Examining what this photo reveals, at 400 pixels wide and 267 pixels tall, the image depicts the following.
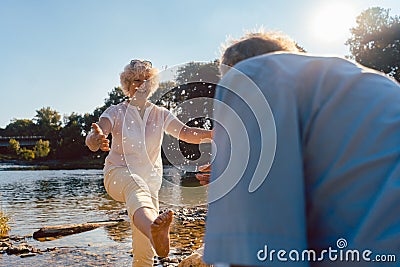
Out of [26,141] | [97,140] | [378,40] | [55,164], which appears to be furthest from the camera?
[26,141]

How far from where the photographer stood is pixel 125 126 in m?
4.16

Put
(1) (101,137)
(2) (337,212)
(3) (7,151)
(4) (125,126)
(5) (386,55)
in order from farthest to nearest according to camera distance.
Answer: (3) (7,151)
(5) (386,55)
(4) (125,126)
(1) (101,137)
(2) (337,212)

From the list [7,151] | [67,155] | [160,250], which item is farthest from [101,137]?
[7,151]

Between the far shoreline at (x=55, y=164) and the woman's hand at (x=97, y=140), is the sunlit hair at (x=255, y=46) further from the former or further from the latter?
the far shoreline at (x=55, y=164)

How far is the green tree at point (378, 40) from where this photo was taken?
2964 cm

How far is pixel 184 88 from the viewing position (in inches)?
120

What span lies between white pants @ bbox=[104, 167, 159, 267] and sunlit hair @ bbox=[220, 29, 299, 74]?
8.33ft

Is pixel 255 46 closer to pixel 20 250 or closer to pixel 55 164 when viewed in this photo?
pixel 20 250

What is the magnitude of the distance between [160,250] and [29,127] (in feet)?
252

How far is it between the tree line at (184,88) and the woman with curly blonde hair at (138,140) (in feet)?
0.48

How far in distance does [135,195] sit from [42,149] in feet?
190

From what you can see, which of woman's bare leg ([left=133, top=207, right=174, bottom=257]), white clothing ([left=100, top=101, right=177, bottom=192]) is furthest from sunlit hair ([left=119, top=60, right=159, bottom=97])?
woman's bare leg ([left=133, top=207, right=174, bottom=257])

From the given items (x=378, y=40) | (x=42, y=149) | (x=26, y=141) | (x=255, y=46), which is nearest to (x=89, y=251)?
(x=255, y=46)

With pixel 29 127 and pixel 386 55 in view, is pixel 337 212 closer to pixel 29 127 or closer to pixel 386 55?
pixel 386 55
